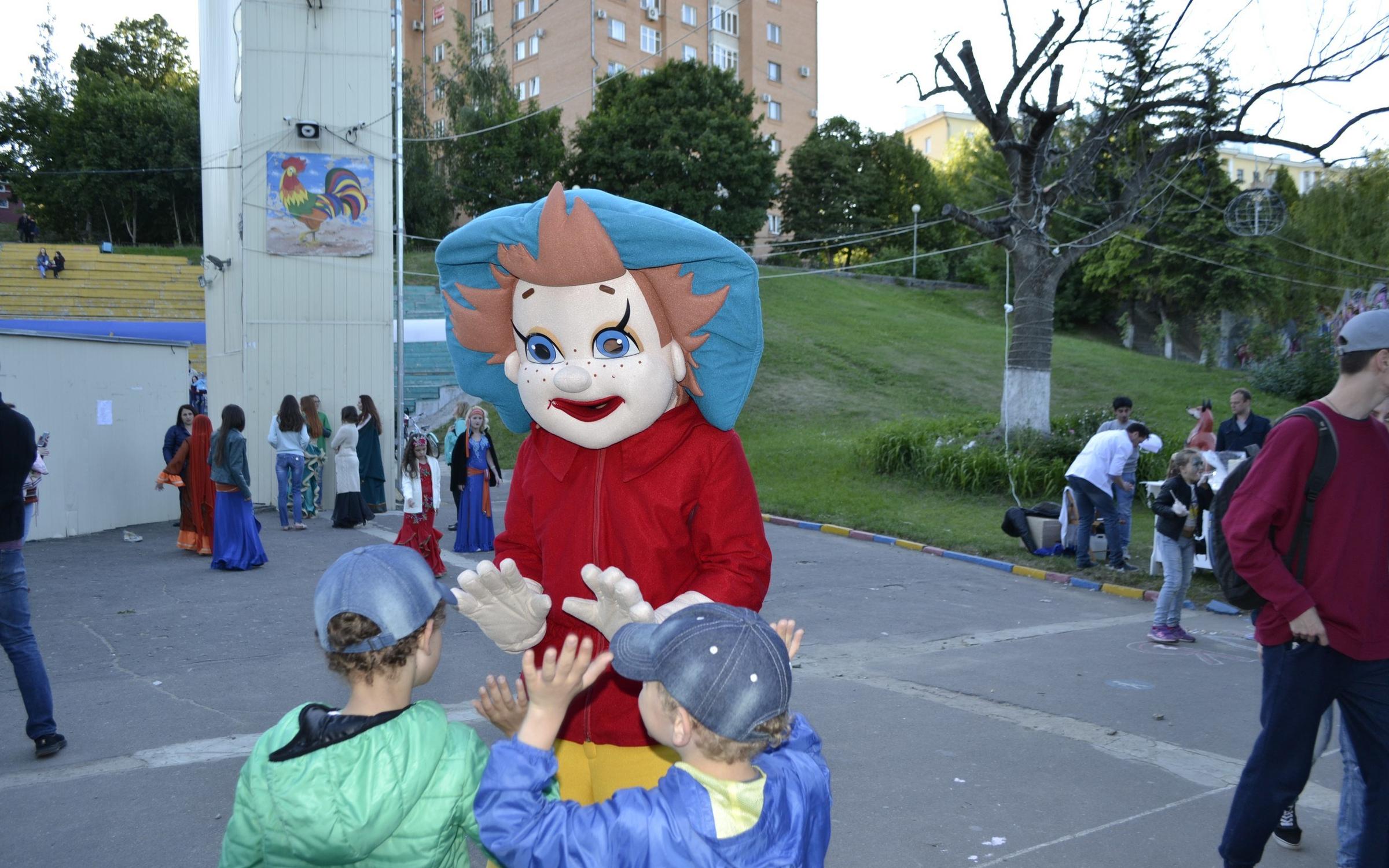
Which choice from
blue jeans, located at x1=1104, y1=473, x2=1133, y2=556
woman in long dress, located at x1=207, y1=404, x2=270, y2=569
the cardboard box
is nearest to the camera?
woman in long dress, located at x1=207, y1=404, x2=270, y2=569

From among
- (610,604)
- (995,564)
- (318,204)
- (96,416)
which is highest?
(318,204)

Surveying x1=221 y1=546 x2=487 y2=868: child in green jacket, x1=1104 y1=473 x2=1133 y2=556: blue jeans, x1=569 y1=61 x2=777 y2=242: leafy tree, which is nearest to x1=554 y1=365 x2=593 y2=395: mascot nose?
x1=221 y1=546 x2=487 y2=868: child in green jacket

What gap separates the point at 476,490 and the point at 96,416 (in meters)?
5.25

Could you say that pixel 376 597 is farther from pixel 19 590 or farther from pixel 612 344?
pixel 19 590

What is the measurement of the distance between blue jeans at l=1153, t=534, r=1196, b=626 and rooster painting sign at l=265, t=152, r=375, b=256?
12241 mm

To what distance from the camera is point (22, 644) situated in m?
5.16

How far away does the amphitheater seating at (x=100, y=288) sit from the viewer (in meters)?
35.5

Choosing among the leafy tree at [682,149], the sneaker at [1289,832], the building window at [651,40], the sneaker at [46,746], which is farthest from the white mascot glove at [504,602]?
the building window at [651,40]

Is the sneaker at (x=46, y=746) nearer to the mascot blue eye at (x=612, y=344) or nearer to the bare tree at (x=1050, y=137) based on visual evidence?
the mascot blue eye at (x=612, y=344)

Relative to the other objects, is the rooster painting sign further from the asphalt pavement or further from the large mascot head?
the large mascot head

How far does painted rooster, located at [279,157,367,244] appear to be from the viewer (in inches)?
628

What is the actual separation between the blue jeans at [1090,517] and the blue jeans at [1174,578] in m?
2.85

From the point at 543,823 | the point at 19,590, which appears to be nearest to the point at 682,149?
the point at 19,590

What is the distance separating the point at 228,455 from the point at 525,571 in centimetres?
899
